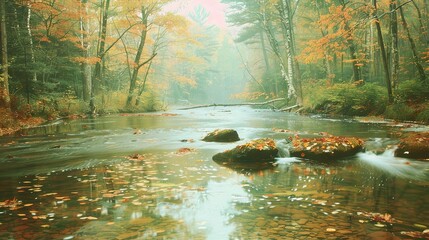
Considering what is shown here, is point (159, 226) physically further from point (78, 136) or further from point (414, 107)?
point (414, 107)

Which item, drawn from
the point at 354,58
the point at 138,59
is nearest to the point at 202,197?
the point at 354,58

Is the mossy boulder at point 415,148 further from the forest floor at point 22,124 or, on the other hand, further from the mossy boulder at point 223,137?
the forest floor at point 22,124

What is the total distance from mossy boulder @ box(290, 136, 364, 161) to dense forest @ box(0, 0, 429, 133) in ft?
17.8

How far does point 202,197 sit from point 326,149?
459 centimetres

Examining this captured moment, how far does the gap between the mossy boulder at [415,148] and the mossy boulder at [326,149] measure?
1042 millimetres

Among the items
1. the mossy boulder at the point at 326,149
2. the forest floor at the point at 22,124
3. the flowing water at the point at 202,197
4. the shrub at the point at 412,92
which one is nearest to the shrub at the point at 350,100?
the shrub at the point at 412,92

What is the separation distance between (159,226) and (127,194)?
1.68 m

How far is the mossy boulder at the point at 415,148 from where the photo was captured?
8.89m

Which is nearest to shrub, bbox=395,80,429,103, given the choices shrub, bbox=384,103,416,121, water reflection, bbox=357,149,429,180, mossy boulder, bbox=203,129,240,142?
shrub, bbox=384,103,416,121

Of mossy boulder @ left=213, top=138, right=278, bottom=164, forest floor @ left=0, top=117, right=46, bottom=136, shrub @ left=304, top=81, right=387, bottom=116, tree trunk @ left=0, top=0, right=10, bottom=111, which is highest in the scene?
tree trunk @ left=0, top=0, right=10, bottom=111

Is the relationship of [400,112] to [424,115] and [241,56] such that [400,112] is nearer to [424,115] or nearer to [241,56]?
[424,115]

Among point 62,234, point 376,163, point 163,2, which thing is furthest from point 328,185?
point 163,2

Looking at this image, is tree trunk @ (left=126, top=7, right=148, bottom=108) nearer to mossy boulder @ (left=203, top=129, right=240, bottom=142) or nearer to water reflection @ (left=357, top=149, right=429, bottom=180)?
mossy boulder @ (left=203, top=129, right=240, bottom=142)

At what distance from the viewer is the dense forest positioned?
1748 centimetres
